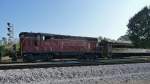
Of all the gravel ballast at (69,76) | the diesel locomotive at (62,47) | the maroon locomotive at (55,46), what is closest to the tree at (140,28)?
the diesel locomotive at (62,47)

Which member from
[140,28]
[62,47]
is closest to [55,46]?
[62,47]

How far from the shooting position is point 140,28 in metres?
62.5

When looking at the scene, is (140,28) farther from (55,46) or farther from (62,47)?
(55,46)

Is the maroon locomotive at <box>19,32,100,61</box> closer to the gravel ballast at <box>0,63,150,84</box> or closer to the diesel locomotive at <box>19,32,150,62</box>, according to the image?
the diesel locomotive at <box>19,32,150,62</box>

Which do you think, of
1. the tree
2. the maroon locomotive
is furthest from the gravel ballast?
the tree

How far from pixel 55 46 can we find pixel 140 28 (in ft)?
122

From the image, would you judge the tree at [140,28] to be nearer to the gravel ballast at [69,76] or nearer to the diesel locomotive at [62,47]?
the diesel locomotive at [62,47]

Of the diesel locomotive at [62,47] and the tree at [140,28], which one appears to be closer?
the diesel locomotive at [62,47]

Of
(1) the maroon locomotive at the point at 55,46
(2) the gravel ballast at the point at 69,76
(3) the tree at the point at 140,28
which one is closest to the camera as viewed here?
(2) the gravel ballast at the point at 69,76

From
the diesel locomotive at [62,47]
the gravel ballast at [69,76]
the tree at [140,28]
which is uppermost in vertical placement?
the tree at [140,28]

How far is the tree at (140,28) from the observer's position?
61.1 meters

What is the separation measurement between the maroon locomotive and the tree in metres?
29.4

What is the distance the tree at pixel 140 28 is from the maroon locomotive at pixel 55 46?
1157 inches

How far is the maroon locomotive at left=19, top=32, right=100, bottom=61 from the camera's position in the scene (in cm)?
2748
